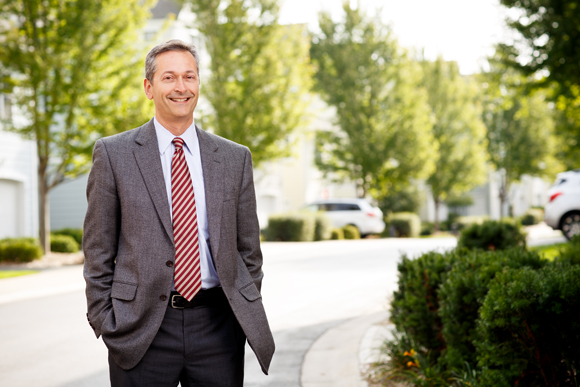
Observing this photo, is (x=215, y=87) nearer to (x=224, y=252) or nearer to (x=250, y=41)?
(x=250, y=41)

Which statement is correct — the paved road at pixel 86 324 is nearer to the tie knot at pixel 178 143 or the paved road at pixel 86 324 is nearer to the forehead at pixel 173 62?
the tie knot at pixel 178 143

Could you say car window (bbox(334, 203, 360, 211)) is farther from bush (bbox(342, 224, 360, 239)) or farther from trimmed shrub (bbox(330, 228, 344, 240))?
trimmed shrub (bbox(330, 228, 344, 240))

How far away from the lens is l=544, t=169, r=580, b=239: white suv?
1562 centimetres

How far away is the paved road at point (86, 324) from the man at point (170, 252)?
308 cm

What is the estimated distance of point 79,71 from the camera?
53.4 ft

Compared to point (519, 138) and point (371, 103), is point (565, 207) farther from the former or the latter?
point (519, 138)

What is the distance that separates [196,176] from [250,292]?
1.82 feet

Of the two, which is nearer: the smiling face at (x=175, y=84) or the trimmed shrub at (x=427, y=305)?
the smiling face at (x=175, y=84)

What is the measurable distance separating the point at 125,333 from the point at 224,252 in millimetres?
504

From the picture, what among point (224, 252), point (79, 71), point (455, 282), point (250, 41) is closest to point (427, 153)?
point (250, 41)

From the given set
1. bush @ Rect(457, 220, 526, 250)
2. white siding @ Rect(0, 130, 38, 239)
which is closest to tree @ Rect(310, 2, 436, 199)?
white siding @ Rect(0, 130, 38, 239)

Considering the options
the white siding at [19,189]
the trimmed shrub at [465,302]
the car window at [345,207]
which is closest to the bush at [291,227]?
the car window at [345,207]

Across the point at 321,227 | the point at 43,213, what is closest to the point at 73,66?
the point at 43,213

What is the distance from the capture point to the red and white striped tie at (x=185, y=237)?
98.3 inches
